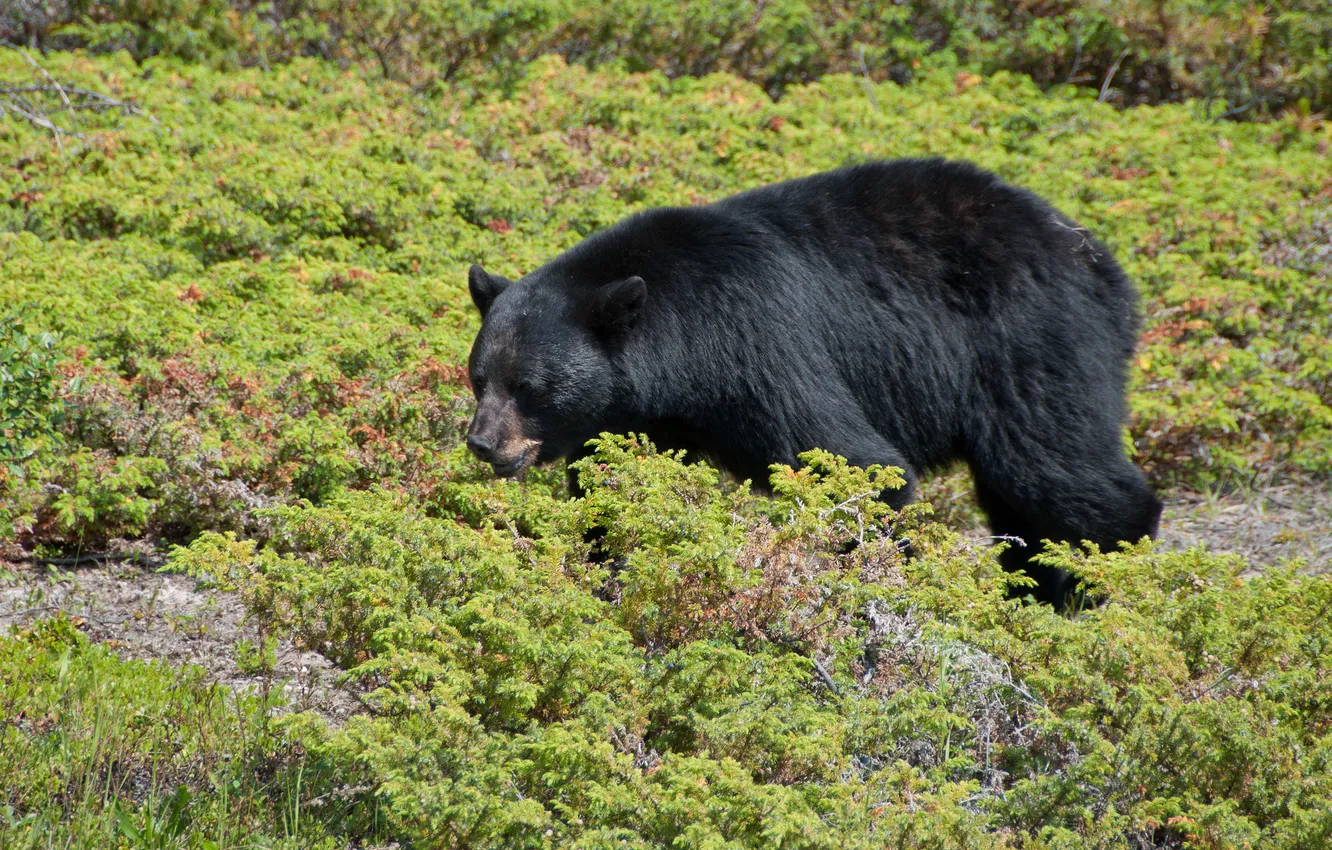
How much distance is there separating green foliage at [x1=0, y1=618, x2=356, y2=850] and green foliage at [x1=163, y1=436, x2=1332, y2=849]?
25cm

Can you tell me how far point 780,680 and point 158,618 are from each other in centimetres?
255

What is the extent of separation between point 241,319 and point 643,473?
312cm

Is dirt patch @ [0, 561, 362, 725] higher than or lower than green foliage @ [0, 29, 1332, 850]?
lower

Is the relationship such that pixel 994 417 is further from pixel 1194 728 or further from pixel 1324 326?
pixel 1324 326

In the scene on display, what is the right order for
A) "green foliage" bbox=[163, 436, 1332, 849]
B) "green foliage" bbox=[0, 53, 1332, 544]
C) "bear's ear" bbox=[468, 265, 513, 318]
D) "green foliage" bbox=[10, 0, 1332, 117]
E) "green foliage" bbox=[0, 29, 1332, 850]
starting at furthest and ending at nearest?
"green foliage" bbox=[10, 0, 1332, 117] < "green foliage" bbox=[0, 53, 1332, 544] < "bear's ear" bbox=[468, 265, 513, 318] < "green foliage" bbox=[0, 29, 1332, 850] < "green foliage" bbox=[163, 436, 1332, 849]

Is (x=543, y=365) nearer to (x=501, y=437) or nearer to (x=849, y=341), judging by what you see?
(x=501, y=437)

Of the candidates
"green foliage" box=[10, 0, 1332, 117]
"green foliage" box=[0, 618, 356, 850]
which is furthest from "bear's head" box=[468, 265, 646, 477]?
"green foliage" box=[10, 0, 1332, 117]

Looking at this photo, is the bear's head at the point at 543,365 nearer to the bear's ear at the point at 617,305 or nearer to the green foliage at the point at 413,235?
the bear's ear at the point at 617,305

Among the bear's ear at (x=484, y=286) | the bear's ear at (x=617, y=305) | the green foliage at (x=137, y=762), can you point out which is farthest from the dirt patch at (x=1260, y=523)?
the green foliage at (x=137, y=762)

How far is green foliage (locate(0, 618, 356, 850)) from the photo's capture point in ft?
10.6

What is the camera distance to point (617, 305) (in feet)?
15.9

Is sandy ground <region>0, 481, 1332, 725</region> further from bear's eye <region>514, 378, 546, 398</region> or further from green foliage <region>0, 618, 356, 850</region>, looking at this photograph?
bear's eye <region>514, 378, 546, 398</region>

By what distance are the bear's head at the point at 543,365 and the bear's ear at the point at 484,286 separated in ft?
0.62

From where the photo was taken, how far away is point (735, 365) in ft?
16.1
